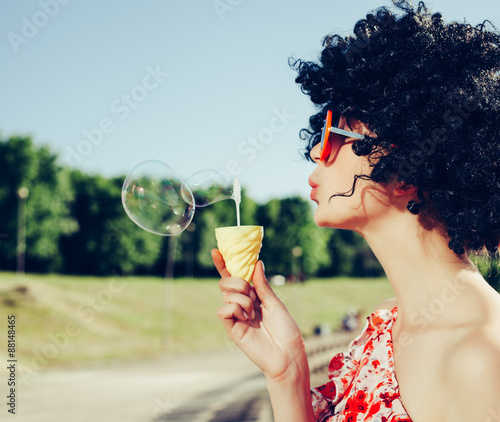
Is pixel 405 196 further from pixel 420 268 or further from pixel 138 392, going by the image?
pixel 138 392

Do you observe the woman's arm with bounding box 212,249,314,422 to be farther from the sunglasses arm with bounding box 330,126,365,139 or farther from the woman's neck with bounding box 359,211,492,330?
the sunglasses arm with bounding box 330,126,365,139

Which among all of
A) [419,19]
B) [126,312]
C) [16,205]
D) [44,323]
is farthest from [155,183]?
[16,205]

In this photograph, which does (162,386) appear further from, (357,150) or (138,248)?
(138,248)

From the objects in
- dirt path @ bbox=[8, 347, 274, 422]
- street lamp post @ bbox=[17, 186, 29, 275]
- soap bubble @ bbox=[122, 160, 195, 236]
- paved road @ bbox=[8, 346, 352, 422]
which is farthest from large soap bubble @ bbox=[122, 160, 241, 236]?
street lamp post @ bbox=[17, 186, 29, 275]

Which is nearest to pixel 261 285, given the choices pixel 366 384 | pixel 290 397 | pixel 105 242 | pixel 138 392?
pixel 290 397

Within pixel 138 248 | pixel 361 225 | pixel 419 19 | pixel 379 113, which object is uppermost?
pixel 419 19

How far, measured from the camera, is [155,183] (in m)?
3.76

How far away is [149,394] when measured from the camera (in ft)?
56.7

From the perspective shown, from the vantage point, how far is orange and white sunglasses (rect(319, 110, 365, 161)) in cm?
232

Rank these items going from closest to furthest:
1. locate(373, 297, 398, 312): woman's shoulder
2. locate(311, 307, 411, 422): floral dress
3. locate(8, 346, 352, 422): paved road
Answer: locate(311, 307, 411, 422): floral dress, locate(373, 297, 398, 312): woman's shoulder, locate(8, 346, 352, 422): paved road

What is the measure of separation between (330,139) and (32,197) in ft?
172

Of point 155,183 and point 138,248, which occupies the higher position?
point 155,183

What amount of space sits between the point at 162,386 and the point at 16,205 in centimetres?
3609

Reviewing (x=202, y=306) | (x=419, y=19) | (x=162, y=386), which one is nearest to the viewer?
(x=419, y=19)
